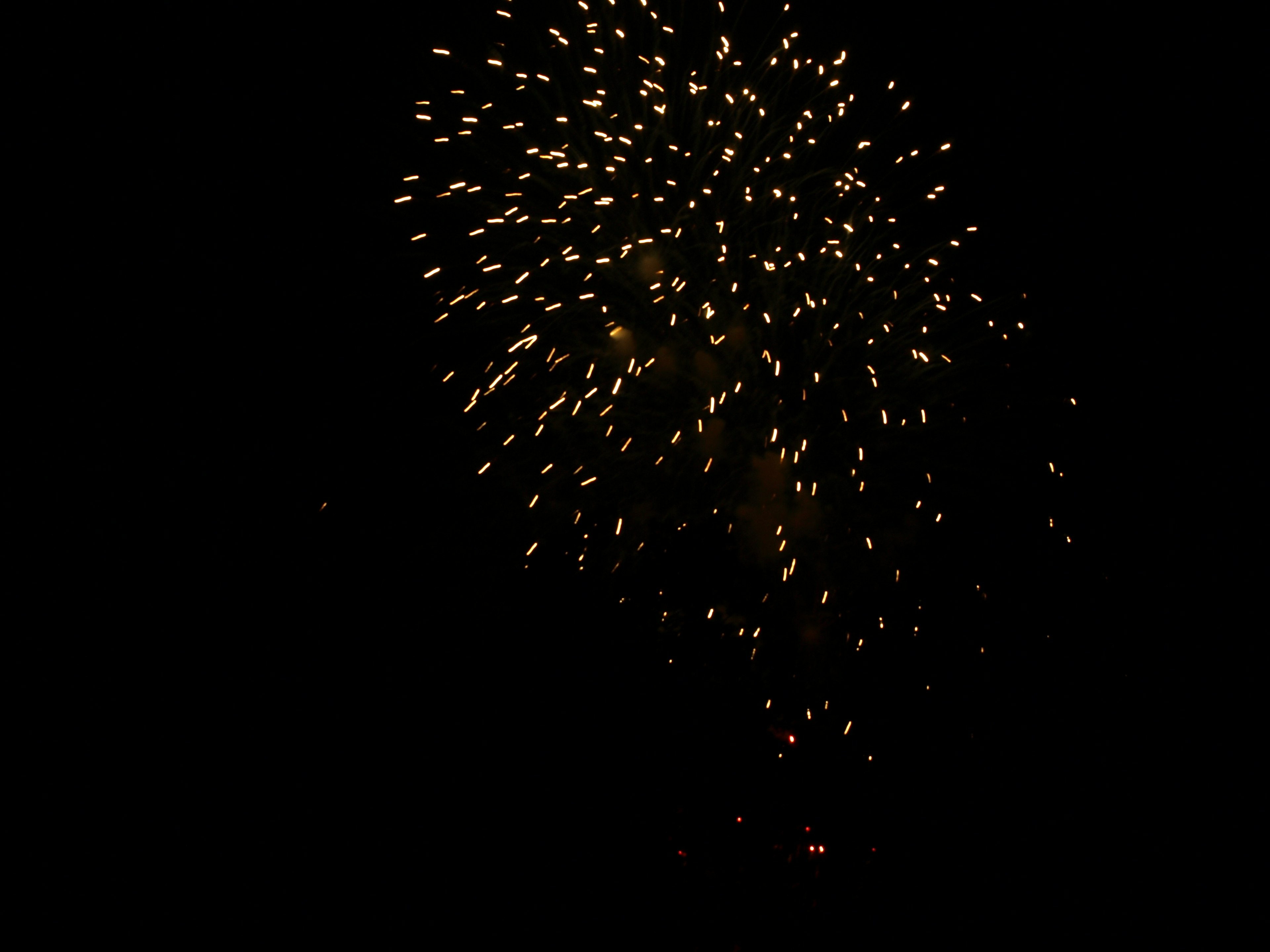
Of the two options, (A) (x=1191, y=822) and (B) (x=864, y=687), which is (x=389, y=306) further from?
(A) (x=1191, y=822)

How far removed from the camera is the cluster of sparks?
1559 millimetres

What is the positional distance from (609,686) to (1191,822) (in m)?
1.23

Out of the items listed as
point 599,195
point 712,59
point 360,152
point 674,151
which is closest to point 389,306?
point 360,152

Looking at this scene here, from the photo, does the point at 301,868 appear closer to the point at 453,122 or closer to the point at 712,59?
the point at 453,122

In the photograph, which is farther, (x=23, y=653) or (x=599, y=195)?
(x=23, y=653)

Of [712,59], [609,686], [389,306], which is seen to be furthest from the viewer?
[389,306]

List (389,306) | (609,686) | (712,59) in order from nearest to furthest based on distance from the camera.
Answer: (609,686) < (712,59) < (389,306)

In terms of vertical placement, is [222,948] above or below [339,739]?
below

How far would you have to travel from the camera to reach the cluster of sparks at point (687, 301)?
5.11 ft

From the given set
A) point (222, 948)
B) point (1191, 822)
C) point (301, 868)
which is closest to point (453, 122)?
point (301, 868)

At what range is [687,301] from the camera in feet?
5.22

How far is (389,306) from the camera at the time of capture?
1.78m

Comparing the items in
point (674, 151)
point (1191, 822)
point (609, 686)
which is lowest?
point (1191, 822)

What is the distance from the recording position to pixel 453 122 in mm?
1706
